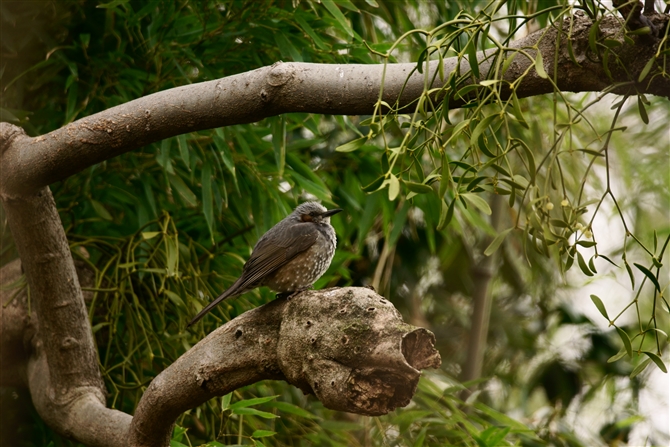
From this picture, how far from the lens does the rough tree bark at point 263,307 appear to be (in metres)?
1.48

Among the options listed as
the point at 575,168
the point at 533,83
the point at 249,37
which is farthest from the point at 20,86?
the point at 575,168

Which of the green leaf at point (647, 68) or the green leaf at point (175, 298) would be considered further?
the green leaf at point (175, 298)

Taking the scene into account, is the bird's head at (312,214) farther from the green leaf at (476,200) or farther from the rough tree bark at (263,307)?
the green leaf at (476,200)

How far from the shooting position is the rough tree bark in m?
1.48

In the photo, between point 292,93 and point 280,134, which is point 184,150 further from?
point 292,93

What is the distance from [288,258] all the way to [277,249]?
5cm

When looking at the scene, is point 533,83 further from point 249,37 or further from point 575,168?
point 575,168

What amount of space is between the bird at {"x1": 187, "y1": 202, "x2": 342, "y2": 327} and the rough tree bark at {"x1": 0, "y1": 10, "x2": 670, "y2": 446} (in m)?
0.45

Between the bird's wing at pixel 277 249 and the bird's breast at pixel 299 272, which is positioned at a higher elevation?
the bird's wing at pixel 277 249

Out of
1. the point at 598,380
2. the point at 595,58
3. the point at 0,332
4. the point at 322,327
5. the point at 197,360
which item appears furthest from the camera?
the point at 598,380

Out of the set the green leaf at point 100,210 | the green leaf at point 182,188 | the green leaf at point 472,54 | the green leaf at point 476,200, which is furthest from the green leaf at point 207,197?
the green leaf at point 472,54

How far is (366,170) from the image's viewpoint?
3240mm

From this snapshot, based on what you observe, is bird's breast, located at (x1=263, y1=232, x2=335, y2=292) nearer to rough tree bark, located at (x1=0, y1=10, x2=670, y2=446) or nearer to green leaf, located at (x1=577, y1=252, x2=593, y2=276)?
rough tree bark, located at (x1=0, y1=10, x2=670, y2=446)

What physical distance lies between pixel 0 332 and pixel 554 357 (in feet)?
10.6
